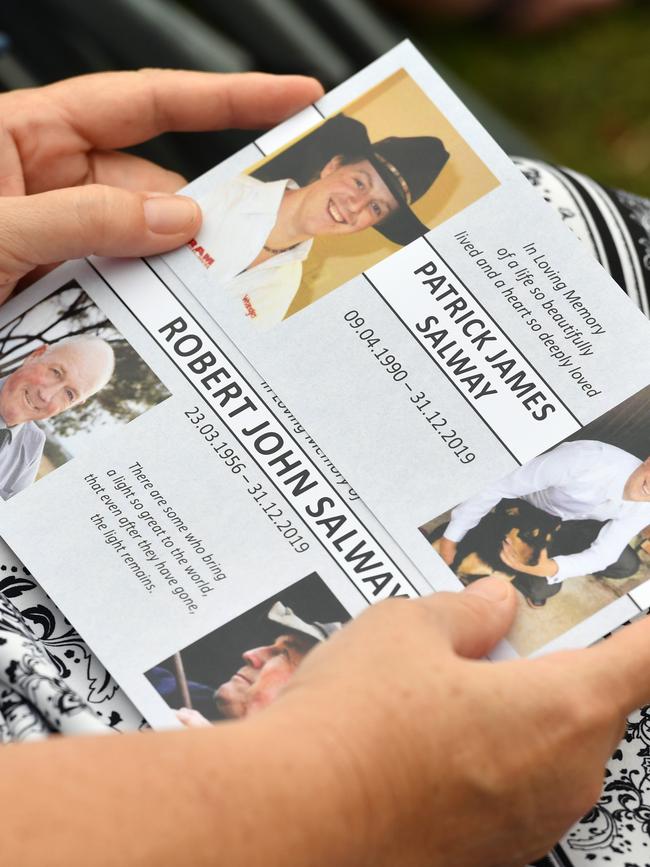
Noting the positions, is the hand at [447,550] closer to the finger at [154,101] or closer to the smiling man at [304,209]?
the smiling man at [304,209]

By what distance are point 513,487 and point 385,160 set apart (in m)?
0.24

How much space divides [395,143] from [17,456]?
1.09ft

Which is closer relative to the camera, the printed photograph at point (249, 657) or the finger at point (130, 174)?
the printed photograph at point (249, 657)

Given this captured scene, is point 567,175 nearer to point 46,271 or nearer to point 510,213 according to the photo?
point 510,213

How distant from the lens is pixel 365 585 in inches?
21.3

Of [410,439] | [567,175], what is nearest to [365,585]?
[410,439]

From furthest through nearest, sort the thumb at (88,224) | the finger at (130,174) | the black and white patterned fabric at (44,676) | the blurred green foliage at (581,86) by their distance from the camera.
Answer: the blurred green foliage at (581,86), the finger at (130,174), the thumb at (88,224), the black and white patterned fabric at (44,676)

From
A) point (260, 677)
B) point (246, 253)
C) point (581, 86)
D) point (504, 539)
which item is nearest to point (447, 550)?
point (504, 539)

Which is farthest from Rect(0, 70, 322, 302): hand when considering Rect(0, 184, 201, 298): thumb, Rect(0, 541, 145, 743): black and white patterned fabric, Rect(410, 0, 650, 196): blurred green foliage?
Rect(410, 0, 650, 196): blurred green foliage

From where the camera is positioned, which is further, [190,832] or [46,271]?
[46,271]

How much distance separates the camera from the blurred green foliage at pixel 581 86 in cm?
134

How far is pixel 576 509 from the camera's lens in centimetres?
54

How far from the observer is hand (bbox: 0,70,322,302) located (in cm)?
59

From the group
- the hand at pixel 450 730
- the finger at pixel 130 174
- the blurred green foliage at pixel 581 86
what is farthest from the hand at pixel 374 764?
the blurred green foliage at pixel 581 86
